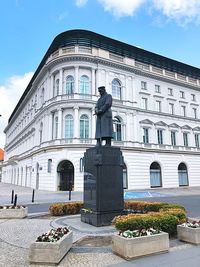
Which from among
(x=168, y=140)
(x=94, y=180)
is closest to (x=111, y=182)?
(x=94, y=180)

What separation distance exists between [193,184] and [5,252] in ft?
124

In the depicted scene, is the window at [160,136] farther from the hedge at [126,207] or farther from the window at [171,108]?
the hedge at [126,207]

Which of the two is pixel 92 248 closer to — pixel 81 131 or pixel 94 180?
pixel 94 180

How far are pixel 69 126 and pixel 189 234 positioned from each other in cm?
2519

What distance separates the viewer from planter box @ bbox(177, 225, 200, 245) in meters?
6.44

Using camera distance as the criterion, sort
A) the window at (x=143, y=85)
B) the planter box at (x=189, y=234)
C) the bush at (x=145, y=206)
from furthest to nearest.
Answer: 1. the window at (x=143, y=85)
2. the bush at (x=145, y=206)
3. the planter box at (x=189, y=234)

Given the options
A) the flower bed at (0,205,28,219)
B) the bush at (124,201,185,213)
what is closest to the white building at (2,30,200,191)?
the bush at (124,201,185,213)

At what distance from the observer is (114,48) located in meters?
36.1

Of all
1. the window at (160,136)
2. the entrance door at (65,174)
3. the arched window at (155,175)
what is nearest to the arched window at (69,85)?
the entrance door at (65,174)

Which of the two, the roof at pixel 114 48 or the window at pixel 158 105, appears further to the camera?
the window at pixel 158 105

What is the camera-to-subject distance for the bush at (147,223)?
6566mm

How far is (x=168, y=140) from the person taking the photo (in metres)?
37.5

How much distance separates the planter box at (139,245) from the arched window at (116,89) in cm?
2910

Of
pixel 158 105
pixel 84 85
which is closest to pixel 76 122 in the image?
pixel 84 85
